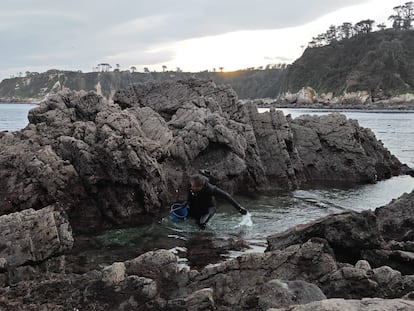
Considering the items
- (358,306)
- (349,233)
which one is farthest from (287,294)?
(349,233)

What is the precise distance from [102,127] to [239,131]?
8.05 meters

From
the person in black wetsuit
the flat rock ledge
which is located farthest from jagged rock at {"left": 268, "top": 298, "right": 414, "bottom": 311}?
the person in black wetsuit

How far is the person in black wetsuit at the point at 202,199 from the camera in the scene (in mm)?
16375

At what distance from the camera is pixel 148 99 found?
2783 centimetres

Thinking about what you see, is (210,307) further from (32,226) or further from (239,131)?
(239,131)

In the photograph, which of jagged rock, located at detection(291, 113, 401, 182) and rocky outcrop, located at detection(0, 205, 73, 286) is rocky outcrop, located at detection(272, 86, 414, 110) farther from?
rocky outcrop, located at detection(0, 205, 73, 286)

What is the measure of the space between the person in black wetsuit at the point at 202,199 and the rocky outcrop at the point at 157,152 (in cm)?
200

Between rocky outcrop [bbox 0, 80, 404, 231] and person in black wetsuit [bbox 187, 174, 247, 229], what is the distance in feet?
6.57

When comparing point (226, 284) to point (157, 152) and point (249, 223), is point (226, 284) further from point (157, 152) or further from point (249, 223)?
point (157, 152)

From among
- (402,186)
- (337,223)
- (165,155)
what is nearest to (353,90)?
(402,186)

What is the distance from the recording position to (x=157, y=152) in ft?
→ 61.8

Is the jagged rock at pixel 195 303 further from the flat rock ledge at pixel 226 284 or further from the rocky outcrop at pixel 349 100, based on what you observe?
the rocky outcrop at pixel 349 100

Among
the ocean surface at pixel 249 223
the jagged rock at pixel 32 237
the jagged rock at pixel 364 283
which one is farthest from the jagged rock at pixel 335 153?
the jagged rock at pixel 364 283

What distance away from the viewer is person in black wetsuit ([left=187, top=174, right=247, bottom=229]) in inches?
645
